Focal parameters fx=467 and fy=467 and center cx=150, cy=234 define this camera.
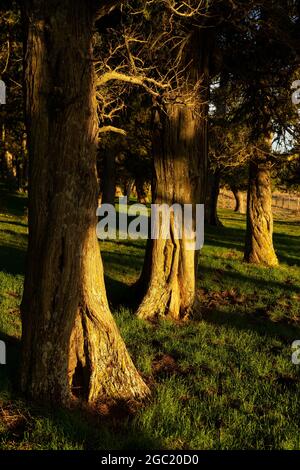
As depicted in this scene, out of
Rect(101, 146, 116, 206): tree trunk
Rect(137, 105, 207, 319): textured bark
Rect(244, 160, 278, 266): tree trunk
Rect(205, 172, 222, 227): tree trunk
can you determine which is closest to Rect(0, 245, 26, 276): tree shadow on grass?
Rect(137, 105, 207, 319): textured bark

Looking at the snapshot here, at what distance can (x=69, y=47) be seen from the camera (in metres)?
4.29

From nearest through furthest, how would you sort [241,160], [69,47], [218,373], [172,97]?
[69,47] → [218,373] → [172,97] → [241,160]

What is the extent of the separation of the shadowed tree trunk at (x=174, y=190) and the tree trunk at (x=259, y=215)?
6269mm

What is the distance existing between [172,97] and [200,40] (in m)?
1.94

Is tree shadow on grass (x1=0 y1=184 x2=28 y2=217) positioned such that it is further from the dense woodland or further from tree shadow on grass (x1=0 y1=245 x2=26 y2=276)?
tree shadow on grass (x1=0 y1=245 x2=26 y2=276)

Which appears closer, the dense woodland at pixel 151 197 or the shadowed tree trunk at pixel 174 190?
the dense woodland at pixel 151 197

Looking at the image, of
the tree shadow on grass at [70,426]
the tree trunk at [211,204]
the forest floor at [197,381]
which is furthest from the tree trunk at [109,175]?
the tree shadow on grass at [70,426]

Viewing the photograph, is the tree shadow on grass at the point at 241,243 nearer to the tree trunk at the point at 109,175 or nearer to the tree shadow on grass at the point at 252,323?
the tree trunk at the point at 109,175

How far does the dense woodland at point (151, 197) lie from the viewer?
171 inches

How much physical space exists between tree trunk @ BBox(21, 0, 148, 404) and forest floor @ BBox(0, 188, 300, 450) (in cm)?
46

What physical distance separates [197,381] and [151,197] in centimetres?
414

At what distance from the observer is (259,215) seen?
46.9ft
